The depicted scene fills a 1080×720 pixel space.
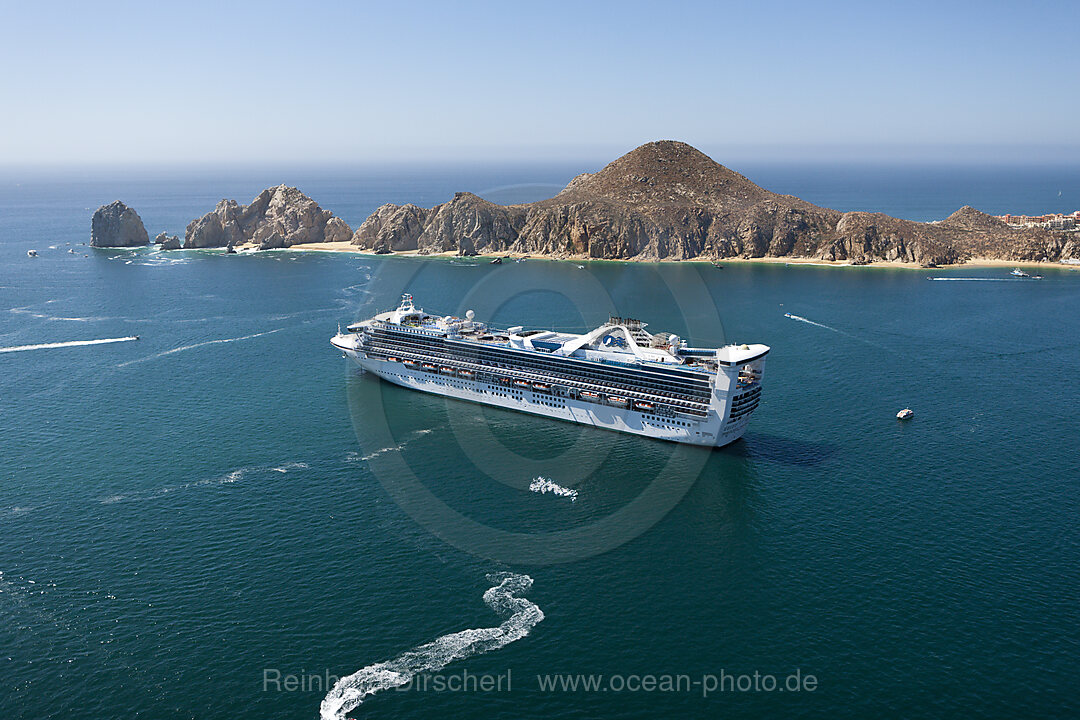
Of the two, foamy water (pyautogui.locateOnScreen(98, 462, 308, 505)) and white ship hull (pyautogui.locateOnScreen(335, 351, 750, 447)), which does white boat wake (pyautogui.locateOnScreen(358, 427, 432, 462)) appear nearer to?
foamy water (pyautogui.locateOnScreen(98, 462, 308, 505))

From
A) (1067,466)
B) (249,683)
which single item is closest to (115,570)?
(249,683)

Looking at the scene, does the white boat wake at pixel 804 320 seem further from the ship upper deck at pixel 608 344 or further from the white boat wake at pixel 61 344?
the white boat wake at pixel 61 344

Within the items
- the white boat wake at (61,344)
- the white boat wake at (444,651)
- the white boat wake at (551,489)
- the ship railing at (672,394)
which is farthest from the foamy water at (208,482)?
the white boat wake at (61,344)

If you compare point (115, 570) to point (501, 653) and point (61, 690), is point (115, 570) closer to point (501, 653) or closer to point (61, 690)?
point (61, 690)

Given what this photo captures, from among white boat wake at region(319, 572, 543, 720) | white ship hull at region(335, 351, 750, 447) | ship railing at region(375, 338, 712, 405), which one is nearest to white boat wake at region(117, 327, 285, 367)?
white ship hull at region(335, 351, 750, 447)

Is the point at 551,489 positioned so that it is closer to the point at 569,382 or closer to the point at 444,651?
the point at 569,382

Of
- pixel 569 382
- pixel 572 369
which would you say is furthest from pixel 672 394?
pixel 572 369
